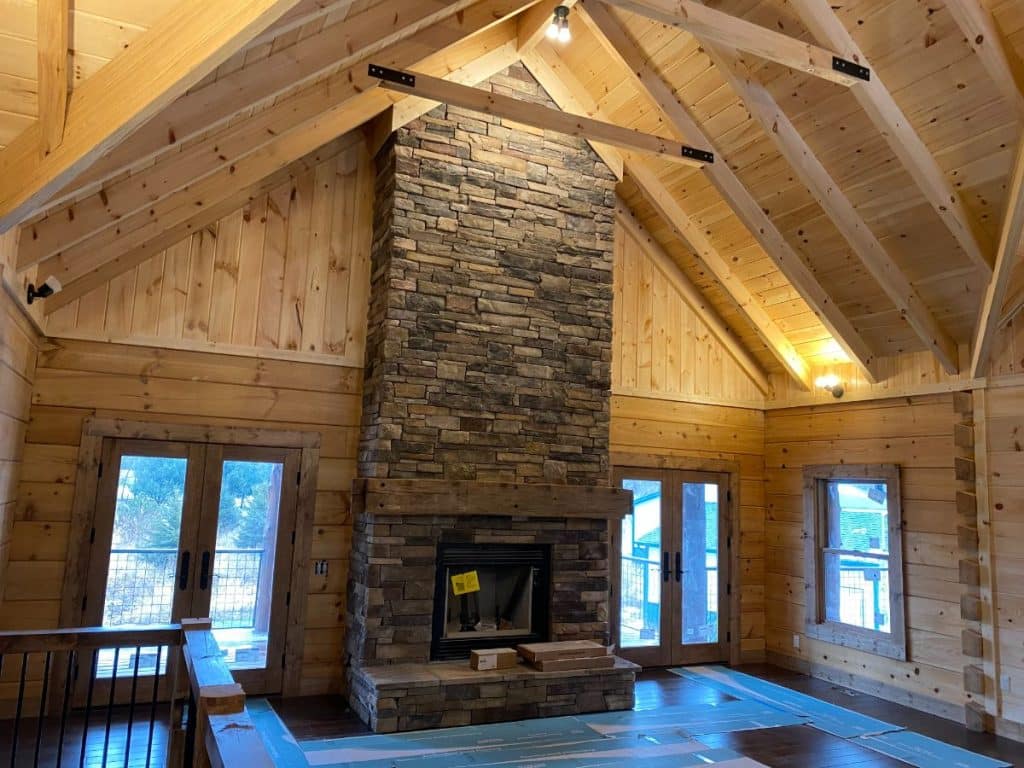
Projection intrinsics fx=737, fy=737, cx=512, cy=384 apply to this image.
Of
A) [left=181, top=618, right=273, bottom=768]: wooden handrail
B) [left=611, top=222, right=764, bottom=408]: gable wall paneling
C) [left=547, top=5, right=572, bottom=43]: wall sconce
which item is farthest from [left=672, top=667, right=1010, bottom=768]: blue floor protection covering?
[left=547, top=5, right=572, bottom=43]: wall sconce

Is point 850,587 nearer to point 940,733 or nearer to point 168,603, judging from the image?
point 940,733

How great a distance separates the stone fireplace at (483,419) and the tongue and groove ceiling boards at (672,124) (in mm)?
623

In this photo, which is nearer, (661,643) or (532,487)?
(532,487)

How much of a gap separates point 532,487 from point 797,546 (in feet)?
10.1

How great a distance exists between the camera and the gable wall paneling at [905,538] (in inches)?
228

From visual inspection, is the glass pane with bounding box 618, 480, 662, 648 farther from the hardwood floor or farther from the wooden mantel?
the wooden mantel

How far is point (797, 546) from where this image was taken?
7125 millimetres

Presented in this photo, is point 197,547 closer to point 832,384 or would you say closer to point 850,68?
point 850,68

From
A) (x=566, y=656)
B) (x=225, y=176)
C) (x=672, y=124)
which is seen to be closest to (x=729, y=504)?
(x=566, y=656)

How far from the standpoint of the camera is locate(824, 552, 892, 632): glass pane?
6340 millimetres

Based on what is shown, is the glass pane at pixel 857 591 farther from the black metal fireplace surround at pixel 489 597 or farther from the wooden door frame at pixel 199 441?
the wooden door frame at pixel 199 441

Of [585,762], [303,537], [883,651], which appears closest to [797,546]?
[883,651]

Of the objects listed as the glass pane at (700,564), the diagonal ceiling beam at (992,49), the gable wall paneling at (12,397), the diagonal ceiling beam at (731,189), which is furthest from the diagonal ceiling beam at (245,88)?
the glass pane at (700,564)

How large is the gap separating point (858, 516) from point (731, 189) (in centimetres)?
320
